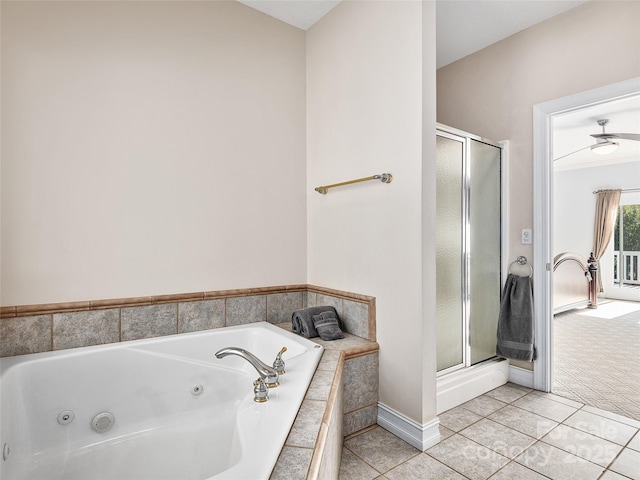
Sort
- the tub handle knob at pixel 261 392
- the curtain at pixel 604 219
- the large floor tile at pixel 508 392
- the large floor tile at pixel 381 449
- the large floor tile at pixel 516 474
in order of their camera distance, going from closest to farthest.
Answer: the tub handle knob at pixel 261 392 → the large floor tile at pixel 516 474 → the large floor tile at pixel 381 449 → the large floor tile at pixel 508 392 → the curtain at pixel 604 219

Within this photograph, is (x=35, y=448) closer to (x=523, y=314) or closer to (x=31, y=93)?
(x=31, y=93)

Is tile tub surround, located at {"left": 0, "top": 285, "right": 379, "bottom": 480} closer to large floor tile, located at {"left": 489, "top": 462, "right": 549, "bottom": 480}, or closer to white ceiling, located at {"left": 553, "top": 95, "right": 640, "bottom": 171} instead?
large floor tile, located at {"left": 489, "top": 462, "right": 549, "bottom": 480}

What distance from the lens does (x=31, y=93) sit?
67.9 inches

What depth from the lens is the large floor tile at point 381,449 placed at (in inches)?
64.3

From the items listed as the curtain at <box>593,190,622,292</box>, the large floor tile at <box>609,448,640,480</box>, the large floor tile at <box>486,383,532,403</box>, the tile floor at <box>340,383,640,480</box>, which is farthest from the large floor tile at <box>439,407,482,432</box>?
the curtain at <box>593,190,622,292</box>

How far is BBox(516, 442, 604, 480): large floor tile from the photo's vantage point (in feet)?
4.98

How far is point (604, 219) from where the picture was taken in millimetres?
6336

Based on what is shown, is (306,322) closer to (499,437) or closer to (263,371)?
(263,371)

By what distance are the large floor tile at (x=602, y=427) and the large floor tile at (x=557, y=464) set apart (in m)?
0.33

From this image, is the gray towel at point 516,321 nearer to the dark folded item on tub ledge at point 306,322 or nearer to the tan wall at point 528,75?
the tan wall at point 528,75

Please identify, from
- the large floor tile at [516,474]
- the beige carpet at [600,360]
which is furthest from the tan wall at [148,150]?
the beige carpet at [600,360]

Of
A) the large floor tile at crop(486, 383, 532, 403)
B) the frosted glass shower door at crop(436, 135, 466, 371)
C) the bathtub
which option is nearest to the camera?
the bathtub

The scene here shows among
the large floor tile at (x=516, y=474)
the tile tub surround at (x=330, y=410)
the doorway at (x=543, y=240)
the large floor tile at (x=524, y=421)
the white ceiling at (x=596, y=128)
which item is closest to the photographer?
the tile tub surround at (x=330, y=410)

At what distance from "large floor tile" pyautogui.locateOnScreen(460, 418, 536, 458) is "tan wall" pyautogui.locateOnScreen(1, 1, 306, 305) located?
140 cm
